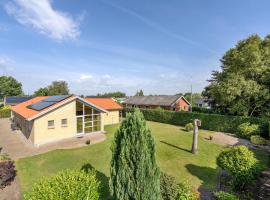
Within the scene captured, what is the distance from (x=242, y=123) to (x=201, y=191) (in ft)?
54.0

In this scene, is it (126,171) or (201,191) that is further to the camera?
(201,191)

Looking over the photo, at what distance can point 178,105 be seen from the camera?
4244cm

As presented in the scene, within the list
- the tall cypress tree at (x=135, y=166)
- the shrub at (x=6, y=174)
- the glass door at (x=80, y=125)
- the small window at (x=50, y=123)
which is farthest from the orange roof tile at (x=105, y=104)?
the tall cypress tree at (x=135, y=166)

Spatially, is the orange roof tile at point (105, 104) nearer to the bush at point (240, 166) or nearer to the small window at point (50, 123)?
the small window at point (50, 123)

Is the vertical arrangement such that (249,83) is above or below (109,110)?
above

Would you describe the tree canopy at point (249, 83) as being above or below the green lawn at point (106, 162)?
above

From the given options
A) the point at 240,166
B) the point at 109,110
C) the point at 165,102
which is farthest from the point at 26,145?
the point at 165,102

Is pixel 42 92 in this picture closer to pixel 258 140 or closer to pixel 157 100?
pixel 157 100

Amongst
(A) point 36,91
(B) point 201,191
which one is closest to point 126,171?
(B) point 201,191

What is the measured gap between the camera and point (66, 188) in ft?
19.8

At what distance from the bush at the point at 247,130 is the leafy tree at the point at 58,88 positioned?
6629cm

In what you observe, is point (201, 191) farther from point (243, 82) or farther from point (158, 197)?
point (243, 82)

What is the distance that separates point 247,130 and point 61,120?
21626mm

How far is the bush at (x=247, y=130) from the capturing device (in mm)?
19750
